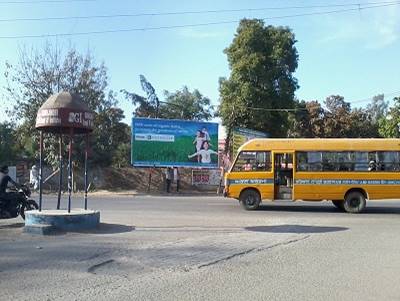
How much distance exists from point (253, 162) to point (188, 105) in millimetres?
45916

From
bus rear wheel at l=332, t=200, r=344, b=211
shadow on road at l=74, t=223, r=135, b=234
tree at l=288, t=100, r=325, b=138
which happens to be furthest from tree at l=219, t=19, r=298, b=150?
shadow on road at l=74, t=223, r=135, b=234

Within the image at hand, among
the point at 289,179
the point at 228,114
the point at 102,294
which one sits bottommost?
the point at 102,294

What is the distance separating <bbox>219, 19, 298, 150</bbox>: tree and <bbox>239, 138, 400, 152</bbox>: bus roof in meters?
17.6

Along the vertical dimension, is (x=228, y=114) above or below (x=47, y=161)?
above

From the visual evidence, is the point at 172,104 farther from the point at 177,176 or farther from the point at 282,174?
the point at 282,174

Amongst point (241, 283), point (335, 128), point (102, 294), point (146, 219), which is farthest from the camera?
point (335, 128)

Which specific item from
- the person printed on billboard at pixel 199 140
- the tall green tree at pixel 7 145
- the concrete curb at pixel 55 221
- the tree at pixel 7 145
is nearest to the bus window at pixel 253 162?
the concrete curb at pixel 55 221

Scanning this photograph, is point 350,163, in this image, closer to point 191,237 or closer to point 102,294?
point 191,237

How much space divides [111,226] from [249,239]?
3960 mm

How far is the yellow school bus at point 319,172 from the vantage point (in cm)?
1989

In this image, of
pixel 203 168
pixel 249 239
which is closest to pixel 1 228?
pixel 249 239

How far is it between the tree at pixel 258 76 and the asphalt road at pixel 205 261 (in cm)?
2237

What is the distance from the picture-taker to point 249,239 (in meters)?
12.6

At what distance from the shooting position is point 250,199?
2056 centimetres
